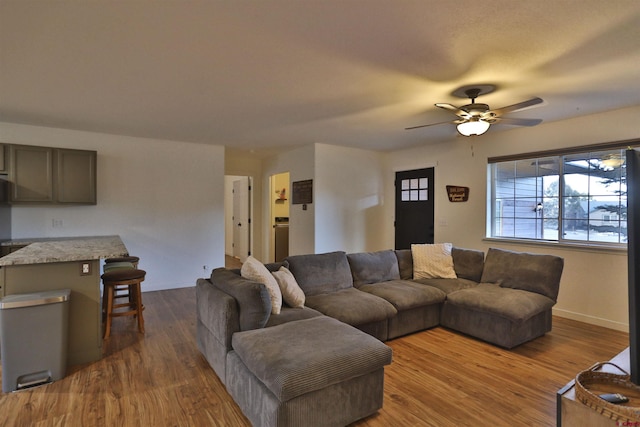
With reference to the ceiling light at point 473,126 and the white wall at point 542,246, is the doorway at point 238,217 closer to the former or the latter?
the white wall at point 542,246

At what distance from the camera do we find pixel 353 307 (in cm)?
303

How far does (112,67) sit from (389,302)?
10.4 feet

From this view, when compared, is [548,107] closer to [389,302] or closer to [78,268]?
[389,302]

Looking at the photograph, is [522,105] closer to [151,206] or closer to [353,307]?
[353,307]

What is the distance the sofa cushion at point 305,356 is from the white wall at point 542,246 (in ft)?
10.7

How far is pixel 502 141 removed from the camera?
15.4ft

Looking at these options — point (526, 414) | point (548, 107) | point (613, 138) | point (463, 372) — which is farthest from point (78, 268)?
point (613, 138)

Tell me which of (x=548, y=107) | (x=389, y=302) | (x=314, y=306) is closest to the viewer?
(x=314, y=306)

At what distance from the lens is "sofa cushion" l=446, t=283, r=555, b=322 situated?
10.1 feet

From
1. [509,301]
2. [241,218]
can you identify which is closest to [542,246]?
[509,301]

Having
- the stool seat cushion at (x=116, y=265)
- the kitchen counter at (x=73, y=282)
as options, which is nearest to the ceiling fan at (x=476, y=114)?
the kitchen counter at (x=73, y=282)

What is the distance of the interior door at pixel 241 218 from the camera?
25.4 feet

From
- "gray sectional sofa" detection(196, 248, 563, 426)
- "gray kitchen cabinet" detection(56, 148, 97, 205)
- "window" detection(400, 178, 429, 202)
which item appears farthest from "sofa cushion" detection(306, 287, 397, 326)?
"gray kitchen cabinet" detection(56, 148, 97, 205)

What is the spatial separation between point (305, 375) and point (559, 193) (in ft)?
13.5
